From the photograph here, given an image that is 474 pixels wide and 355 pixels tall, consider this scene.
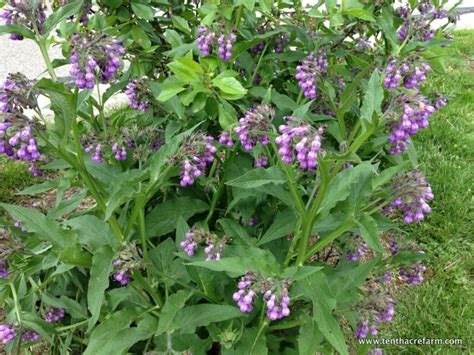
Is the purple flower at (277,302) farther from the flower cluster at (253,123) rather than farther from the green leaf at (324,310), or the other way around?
the flower cluster at (253,123)

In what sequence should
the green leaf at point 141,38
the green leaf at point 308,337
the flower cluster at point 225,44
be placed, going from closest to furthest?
the green leaf at point 308,337, the flower cluster at point 225,44, the green leaf at point 141,38

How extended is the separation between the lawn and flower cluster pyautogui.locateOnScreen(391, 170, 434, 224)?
3.71ft

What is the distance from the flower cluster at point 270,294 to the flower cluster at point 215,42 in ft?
3.02

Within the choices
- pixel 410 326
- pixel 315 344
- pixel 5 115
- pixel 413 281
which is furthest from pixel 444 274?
pixel 5 115

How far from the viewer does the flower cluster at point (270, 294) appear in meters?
1.77

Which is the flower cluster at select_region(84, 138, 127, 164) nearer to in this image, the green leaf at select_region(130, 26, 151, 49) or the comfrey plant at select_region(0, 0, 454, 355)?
the comfrey plant at select_region(0, 0, 454, 355)

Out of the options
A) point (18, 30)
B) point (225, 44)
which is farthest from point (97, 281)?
point (225, 44)

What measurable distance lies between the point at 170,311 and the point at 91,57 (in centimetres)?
92

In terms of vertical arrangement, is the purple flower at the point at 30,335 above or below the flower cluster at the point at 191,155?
below

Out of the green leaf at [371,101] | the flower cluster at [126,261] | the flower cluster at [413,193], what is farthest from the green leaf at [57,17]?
the flower cluster at [413,193]

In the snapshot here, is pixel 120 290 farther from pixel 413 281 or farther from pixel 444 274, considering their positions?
pixel 444 274

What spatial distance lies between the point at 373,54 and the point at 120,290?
1626 mm

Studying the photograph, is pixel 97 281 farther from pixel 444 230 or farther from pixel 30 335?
pixel 444 230

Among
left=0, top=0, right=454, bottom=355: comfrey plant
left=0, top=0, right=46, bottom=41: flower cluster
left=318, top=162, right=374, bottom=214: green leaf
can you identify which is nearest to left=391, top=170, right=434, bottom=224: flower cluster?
left=0, top=0, right=454, bottom=355: comfrey plant
